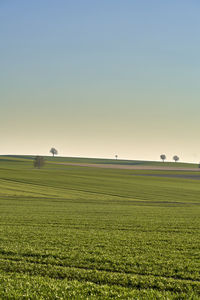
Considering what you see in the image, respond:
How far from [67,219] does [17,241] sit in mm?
10991

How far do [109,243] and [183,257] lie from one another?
4944 millimetres

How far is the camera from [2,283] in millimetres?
11586

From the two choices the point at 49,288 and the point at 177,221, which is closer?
the point at 49,288

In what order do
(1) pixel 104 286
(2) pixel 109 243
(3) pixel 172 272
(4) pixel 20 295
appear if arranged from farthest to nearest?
(2) pixel 109 243 < (3) pixel 172 272 < (1) pixel 104 286 < (4) pixel 20 295

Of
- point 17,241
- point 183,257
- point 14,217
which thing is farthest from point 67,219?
point 183,257

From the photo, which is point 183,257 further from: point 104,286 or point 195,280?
point 104,286

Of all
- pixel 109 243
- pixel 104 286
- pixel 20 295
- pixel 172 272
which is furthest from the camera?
Result: pixel 109 243

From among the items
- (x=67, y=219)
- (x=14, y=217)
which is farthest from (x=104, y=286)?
(x=14, y=217)

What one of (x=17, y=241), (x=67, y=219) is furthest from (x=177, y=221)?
Answer: (x=17, y=241)

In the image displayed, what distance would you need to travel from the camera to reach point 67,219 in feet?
98.7

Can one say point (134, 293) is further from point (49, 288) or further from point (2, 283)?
point (2, 283)

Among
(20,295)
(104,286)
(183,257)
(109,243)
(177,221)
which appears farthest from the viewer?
(177,221)

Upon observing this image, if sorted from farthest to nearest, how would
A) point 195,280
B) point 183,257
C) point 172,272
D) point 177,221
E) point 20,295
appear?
point 177,221 → point 183,257 → point 172,272 → point 195,280 → point 20,295

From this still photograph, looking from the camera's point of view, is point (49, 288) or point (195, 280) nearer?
point (49, 288)
